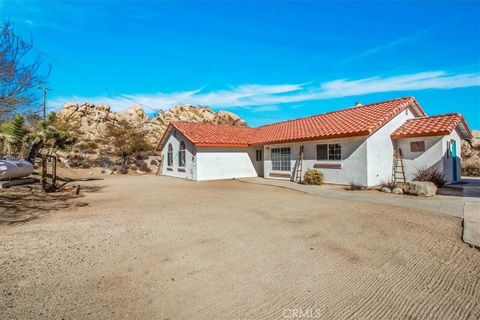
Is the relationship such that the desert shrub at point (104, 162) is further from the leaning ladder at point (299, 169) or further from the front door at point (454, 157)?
the front door at point (454, 157)

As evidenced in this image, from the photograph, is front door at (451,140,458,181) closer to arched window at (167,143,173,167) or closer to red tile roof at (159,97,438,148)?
red tile roof at (159,97,438,148)

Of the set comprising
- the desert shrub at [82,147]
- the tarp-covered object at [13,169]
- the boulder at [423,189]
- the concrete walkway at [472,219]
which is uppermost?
the desert shrub at [82,147]

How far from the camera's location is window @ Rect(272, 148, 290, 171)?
18656 millimetres

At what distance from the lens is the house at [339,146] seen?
13.7 meters

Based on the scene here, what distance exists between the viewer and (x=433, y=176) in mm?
12750

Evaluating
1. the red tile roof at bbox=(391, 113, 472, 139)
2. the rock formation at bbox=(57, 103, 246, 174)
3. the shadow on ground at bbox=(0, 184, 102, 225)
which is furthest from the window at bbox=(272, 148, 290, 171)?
the rock formation at bbox=(57, 103, 246, 174)

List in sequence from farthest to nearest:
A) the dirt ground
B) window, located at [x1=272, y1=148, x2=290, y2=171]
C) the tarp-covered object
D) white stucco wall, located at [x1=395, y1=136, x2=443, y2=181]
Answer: window, located at [x1=272, y1=148, x2=290, y2=171] < white stucco wall, located at [x1=395, y1=136, x2=443, y2=181] < the tarp-covered object < the dirt ground

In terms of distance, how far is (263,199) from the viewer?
10867mm

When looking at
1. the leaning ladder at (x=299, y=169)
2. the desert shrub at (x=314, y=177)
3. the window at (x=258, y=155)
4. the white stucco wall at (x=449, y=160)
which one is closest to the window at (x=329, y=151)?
the desert shrub at (x=314, y=177)

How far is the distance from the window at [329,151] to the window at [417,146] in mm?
3701

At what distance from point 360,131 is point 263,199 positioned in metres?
6.56

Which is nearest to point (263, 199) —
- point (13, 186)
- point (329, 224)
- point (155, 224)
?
point (329, 224)

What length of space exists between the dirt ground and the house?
7083mm

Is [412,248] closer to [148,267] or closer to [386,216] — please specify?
[386,216]
